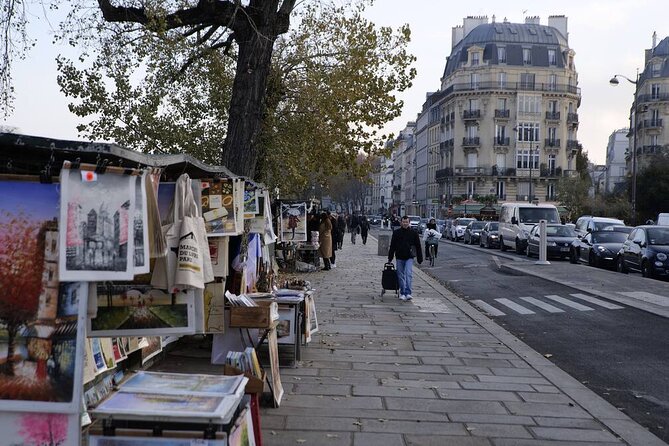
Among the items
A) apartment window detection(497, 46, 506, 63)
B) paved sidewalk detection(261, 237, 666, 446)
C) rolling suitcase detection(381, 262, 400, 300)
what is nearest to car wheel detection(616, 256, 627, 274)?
rolling suitcase detection(381, 262, 400, 300)

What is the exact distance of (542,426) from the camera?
622 cm

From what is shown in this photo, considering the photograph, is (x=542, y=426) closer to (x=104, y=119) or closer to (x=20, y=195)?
(x=20, y=195)

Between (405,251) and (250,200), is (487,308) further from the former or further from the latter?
(250,200)

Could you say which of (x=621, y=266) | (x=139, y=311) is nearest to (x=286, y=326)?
(x=139, y=311)

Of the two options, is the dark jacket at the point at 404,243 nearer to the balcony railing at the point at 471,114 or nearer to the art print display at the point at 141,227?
the art print display at the point at 141,227

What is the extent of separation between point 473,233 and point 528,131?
4344 cm

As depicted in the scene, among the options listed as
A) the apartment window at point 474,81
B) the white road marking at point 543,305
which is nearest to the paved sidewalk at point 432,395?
the white road marking at point 543,305

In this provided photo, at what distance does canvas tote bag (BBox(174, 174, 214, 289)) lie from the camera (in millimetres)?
4914

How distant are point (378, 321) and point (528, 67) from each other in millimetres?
82444

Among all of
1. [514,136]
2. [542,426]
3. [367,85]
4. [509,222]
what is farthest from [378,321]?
[514,136]

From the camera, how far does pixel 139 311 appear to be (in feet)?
15.7

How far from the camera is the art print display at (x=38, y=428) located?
3717mm

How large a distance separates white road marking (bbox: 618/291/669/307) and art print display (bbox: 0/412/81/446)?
14.2 meters

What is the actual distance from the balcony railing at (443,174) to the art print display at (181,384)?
89.2 meters
